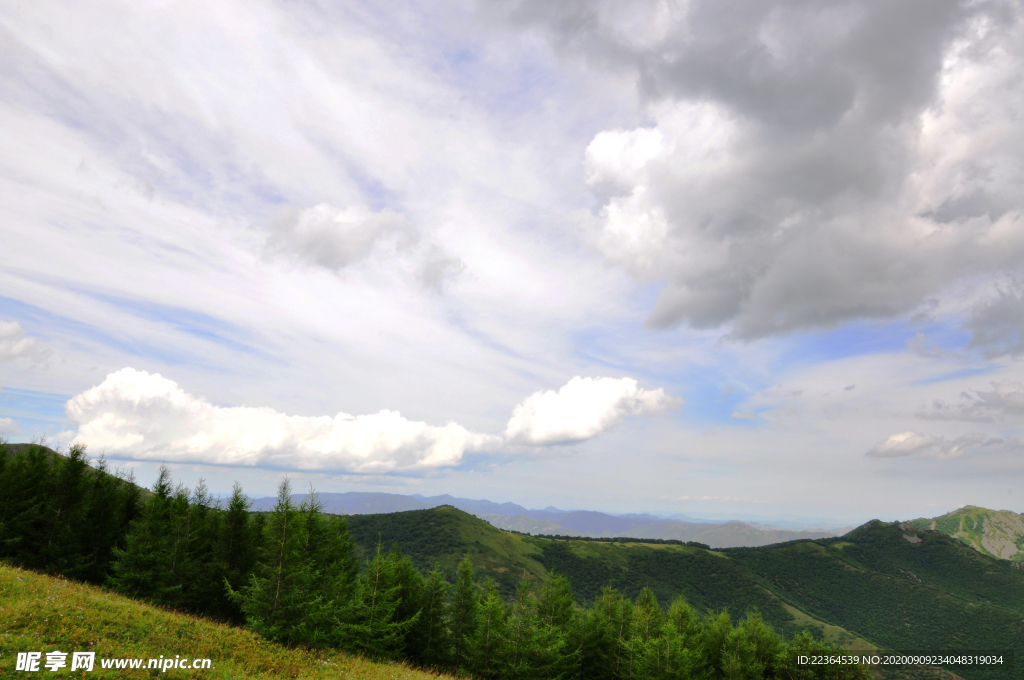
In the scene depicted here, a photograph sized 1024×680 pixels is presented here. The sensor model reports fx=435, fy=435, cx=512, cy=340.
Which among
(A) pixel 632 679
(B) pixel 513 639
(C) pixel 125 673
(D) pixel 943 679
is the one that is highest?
(C) pixel 125 673

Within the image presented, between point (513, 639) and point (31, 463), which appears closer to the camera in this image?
point (513, 639)

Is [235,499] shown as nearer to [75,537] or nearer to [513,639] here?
[75,537]

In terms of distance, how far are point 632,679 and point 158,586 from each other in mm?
46043

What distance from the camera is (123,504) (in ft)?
153

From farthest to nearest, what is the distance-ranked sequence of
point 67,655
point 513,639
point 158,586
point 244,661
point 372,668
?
point 513,639 → point 158,586 → point 372,668 → point 244,661 → point 67,655

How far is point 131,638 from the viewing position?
20.5 meters

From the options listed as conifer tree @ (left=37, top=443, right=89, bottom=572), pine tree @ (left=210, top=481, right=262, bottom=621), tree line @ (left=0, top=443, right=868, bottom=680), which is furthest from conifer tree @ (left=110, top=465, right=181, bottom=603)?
conifer tree @ (left=37, top=443, right=89, bottom=572)

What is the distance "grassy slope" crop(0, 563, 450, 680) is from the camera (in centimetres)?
1744

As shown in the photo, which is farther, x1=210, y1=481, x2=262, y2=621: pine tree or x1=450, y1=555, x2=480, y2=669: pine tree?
x1=450, y1=555, x2=480, y2=669: pine tree

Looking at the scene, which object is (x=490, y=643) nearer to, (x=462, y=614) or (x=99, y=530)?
(x=462, y=614)

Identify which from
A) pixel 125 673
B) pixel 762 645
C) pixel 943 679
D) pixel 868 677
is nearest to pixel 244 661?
pixel 125 673

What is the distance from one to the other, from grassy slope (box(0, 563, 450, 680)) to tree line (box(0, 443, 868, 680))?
606cm

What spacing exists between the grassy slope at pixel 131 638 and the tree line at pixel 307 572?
6.06 m

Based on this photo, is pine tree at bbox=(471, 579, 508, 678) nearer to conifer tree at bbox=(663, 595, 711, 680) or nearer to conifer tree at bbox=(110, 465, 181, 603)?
conifer tree at bbox=(663, 595, 711, 680)
